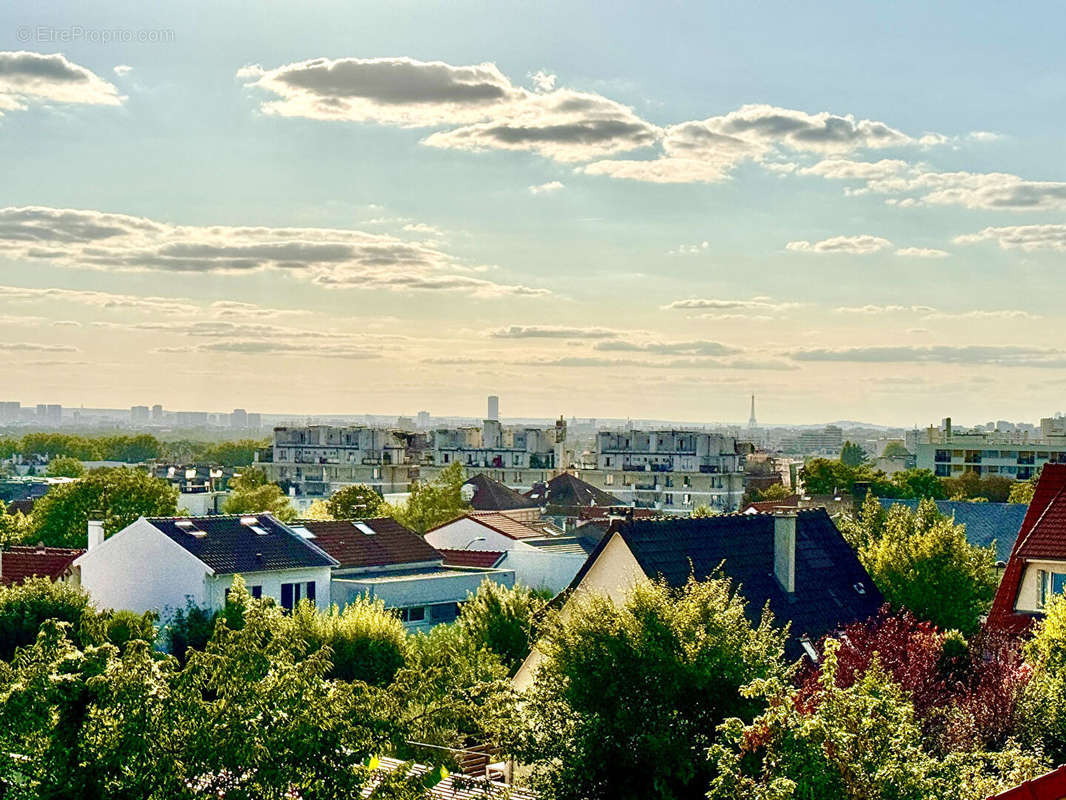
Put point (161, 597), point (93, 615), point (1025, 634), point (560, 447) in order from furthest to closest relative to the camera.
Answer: point (560, 447) → point (161, 597) → point (93, 615) → point (1025, 634)

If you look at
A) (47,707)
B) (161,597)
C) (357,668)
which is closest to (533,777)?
(47,707)

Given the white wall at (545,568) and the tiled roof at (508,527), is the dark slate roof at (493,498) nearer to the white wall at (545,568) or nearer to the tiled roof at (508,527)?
the tiled roof at (508,527)

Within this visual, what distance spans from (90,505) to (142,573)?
3186 centimetres

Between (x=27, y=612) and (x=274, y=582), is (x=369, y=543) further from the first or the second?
(x=27, y=612)

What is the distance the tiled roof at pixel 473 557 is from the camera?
67.6 meters

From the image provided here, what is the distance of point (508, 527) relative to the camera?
76.8 meters

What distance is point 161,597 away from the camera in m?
54.6

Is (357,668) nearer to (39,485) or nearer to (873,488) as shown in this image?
(873,488)

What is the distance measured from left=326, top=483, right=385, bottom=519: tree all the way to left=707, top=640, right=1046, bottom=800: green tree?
232ft

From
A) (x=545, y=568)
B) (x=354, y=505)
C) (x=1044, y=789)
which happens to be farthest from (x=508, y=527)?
(x=1044, y=789)

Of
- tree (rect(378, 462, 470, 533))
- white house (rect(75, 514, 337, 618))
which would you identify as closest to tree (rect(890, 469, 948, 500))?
tree (rect(378, 462, 470, 533))


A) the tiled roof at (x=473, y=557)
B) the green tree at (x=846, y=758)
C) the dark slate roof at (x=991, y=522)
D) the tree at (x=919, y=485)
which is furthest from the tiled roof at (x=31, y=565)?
the tree at (x=919, y=485)

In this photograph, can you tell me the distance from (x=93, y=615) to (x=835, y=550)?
23.1 metres

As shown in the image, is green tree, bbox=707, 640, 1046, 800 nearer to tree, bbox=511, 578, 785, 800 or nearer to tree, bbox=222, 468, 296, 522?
tree, bbox=511, 578, 785, 800
